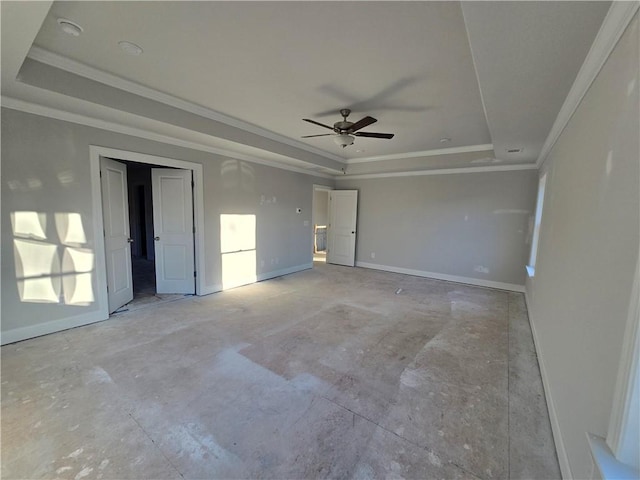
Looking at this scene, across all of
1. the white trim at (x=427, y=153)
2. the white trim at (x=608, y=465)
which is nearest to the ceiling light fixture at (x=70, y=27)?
the white trim at (x=608, y=465)

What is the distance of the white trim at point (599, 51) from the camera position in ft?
4.10

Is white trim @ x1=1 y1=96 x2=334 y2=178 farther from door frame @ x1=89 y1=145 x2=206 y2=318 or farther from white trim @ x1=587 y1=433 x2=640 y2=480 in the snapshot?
white trim @ x1=587 y1=433 x2=640 y2=480

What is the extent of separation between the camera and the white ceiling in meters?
1.59

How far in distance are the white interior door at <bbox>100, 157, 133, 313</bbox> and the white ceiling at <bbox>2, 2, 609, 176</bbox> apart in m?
0.96

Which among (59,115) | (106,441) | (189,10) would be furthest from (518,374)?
(59,115)

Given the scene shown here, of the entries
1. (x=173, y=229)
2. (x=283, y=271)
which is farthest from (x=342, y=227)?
(x=173, y=229)

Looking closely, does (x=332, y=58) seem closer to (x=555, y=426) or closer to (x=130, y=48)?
(x=130, y=48)

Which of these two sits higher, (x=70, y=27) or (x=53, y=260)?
(x=70, y=27)

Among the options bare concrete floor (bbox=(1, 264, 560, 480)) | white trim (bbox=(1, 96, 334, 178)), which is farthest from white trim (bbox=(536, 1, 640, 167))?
white trim (bbox=(1, 96, 334, 178))

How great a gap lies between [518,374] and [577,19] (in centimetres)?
269

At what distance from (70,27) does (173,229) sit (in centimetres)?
294

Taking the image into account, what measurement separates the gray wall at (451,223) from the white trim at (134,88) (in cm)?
341

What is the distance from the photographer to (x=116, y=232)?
3.74 meters

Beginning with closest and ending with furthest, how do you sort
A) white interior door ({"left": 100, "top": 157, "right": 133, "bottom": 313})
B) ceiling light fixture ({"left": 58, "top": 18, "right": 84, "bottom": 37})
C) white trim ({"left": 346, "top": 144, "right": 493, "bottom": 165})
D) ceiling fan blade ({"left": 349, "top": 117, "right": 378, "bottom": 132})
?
ceiling light fixture ({"left": 58, "top": 18, "right": 84, "bottom": 37}) < ceiling fan blade ({"left": 349, "top": 117, "right": 378, "bottom": 132}) < white interior door ({"left": 100, "top": 157, "right": 133, "bottom": 313}) < white trim ({"left": 346, "top": 144, "right": 493, "bottom": 165})
